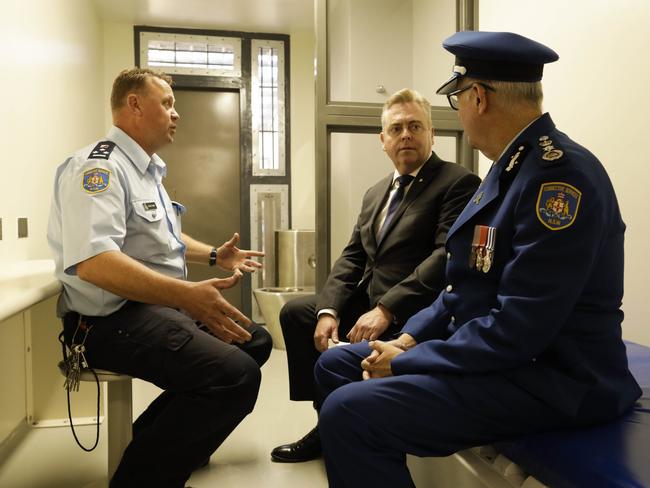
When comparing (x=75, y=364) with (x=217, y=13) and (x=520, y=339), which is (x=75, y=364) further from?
(x=217, y=13)

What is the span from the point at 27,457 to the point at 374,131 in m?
2.02

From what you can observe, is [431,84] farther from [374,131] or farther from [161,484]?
[161,484]

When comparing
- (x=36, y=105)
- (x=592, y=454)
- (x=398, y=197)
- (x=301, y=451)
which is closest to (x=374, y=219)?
(x=398, y=197)

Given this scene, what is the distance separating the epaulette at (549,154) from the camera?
3.79 ft

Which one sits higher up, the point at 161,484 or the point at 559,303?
the point at 559,303

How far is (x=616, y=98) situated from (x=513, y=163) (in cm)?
100

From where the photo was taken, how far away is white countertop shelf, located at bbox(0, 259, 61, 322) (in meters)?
1.38

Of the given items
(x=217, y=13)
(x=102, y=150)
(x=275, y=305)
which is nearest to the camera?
(x=102, y=150)

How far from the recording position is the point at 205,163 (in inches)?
190

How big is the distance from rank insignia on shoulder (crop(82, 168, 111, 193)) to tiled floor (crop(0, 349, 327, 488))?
101 cm

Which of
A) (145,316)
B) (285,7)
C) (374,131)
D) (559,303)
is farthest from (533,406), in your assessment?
(285,7)

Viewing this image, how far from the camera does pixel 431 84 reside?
3314 millimetres

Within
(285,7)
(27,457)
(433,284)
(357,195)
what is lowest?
(27,457)

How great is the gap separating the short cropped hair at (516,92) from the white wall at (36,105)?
188 cm
